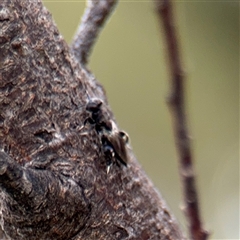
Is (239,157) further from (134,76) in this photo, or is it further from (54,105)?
(54,105)

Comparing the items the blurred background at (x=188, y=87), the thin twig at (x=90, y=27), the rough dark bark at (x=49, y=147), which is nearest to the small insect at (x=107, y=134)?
the rough dark bark at (x=49, y=147)

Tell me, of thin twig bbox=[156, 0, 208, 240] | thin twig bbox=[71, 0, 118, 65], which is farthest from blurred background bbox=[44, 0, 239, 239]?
thin twig bbox=[156, 0, 208, 240]

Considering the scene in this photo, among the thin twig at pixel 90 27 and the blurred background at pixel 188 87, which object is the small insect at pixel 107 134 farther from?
the blurred background at pixel 188 87

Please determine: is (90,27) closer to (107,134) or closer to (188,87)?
(107,134)

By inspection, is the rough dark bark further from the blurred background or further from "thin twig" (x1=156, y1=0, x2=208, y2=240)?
the blurred background

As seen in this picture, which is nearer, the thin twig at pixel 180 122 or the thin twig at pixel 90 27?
the thin twig at pixel 180 122

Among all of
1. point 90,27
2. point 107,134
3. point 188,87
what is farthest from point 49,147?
point 188,87

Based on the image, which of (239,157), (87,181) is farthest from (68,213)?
(239,157)
